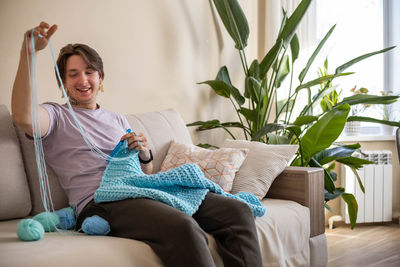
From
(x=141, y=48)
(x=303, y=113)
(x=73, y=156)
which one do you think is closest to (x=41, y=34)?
(x=73, y=156)

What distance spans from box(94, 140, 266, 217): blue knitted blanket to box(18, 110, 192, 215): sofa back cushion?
298 mm

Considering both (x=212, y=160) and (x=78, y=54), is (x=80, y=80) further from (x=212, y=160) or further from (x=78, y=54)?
(x=212, y=160)

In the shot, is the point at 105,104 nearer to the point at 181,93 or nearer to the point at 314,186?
the point at 181,93

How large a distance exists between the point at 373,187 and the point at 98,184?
258 centimetres

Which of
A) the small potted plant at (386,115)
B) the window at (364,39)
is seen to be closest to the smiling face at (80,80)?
the window at (364,39)

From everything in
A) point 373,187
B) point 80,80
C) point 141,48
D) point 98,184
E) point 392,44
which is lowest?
point 373,187

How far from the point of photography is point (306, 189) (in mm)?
1957

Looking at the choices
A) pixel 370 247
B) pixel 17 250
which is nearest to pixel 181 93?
pixel 370 247

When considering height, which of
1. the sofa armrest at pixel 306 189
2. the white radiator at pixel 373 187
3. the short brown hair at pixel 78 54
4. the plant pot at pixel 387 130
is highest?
the short brown hair at pixel 78 54

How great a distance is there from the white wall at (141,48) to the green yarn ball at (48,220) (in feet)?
2.41

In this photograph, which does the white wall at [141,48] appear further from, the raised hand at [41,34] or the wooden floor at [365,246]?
the wooden floor at [365,246]

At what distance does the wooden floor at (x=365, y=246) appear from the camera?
8.03 feet

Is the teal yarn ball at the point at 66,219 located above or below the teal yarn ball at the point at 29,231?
below

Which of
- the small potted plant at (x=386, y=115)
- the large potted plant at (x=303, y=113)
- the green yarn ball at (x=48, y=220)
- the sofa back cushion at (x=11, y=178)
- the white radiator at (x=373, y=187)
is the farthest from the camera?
the small potted plant at (x=386, y=115)
